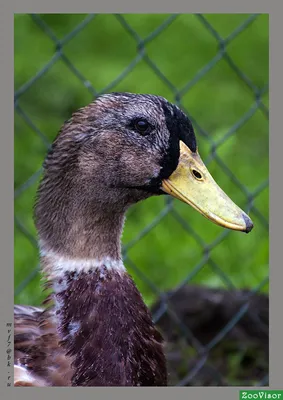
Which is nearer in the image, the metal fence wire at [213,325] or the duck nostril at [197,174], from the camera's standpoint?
the duck nostril at [197,174]

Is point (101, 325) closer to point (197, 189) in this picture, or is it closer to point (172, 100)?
point (197, 189)

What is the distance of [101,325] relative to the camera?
1.86 m

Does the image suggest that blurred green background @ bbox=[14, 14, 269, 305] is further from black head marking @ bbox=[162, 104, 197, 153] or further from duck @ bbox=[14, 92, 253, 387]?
black head marking @ bbox=[162, 104, 197, 153]

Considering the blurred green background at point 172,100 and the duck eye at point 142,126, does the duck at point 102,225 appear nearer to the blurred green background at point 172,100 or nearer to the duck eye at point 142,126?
the duck eye at point 142,126

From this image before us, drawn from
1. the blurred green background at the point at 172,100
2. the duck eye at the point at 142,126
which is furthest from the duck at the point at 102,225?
the blurred green background at the point at 172,100

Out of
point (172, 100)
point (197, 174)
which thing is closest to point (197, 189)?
point (197, 174)

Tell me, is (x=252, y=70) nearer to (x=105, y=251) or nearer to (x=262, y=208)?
(x=262, y=208)

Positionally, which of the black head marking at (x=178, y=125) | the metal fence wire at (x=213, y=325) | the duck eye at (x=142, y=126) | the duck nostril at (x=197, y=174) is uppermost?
the duck eye at (x=142, y=126)

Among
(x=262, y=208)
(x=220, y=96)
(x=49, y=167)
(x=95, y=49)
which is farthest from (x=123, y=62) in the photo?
(x=49, y=167)

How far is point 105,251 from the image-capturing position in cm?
188

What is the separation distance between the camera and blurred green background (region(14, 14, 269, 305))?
271 cm

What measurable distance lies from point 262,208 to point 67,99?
0.70 m

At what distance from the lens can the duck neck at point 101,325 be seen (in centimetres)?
184
